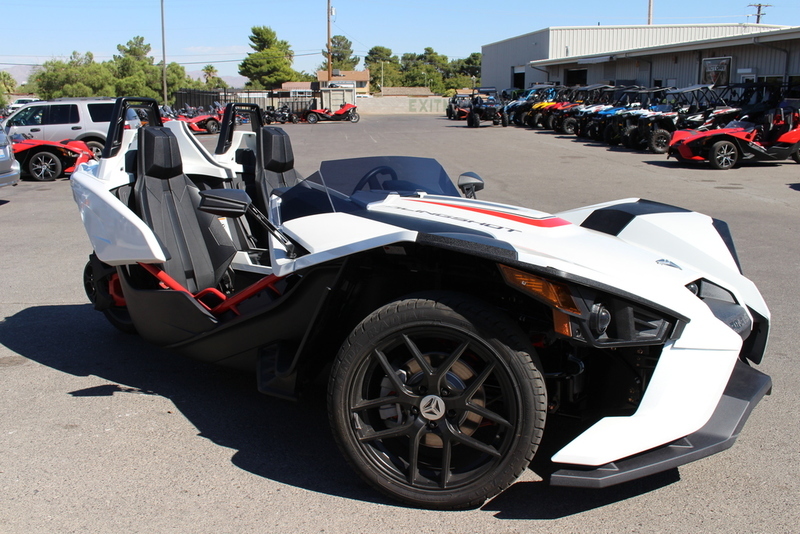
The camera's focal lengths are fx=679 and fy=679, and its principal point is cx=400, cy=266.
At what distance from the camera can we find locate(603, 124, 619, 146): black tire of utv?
69.8 feet

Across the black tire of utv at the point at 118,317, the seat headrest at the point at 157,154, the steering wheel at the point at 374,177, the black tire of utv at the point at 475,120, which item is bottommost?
the black tire of utv at the point at 118,317

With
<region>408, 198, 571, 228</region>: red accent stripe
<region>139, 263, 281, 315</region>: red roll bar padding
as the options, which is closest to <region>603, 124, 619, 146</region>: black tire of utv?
<region>139, 263, 281, 315</region>: red roll bar padding

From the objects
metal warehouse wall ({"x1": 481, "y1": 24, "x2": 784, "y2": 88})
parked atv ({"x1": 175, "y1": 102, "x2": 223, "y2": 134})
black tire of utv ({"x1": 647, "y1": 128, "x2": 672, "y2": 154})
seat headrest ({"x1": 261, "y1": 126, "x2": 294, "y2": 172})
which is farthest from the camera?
metal warehouse wall ({"x1": 481, "y1": 24, "x2": 784, "y2": 88})

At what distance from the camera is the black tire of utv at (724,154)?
48.8 feet

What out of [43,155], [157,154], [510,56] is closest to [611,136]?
[43,155]

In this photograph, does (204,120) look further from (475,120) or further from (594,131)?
(594,131)

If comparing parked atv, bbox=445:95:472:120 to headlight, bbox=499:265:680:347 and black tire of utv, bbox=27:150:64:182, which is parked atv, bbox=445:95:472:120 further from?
headlight, bbox=499:265:680:347

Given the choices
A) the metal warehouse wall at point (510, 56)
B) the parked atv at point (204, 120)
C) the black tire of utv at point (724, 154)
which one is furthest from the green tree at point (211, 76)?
the black tire of utv at point (724, 154)

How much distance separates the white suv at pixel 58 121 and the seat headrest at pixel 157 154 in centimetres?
1396

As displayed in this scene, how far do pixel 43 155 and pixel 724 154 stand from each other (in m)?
14.9

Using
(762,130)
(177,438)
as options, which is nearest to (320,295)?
(177,438)

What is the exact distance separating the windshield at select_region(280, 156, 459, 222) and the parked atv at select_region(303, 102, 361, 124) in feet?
129

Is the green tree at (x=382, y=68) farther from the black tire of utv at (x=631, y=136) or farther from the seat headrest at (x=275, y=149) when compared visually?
the seat headrest at (x=275, y=149)

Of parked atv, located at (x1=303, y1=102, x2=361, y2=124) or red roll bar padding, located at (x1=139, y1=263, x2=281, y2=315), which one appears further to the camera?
parked atv, located at (x1=303, y1=102, x2=361, y2=124)
